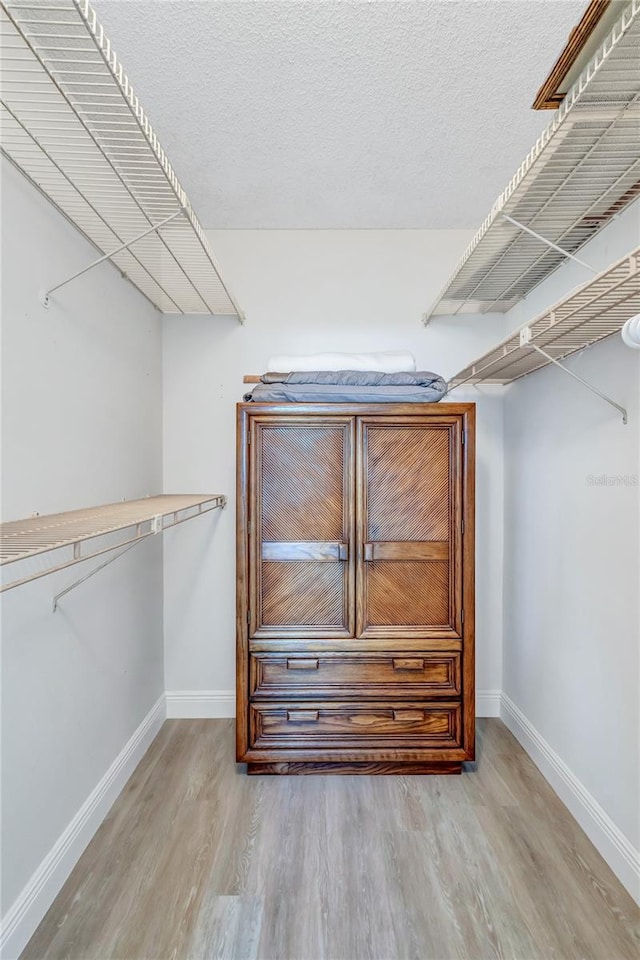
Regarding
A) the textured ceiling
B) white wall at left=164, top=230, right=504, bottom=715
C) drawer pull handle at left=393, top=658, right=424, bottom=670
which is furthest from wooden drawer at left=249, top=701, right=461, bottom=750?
the textured ceiling

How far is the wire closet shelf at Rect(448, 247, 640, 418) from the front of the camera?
1059mm

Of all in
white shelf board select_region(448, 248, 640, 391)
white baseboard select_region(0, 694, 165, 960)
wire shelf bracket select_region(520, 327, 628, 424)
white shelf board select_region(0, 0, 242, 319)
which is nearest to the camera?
white shelf board select_region(0, 0, 242, 319)

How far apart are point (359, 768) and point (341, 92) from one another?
2530mm

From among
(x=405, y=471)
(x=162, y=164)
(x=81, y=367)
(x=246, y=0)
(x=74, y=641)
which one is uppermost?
(x=246, y=0)

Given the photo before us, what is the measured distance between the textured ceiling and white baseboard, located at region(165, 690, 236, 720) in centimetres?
245

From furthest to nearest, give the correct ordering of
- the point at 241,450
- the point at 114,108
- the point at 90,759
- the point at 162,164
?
the point at 241,450 → the point at 90,759 → the point at 162,164 → the point at 114,108

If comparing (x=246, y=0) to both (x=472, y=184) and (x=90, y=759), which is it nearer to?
(x=472, y=184)

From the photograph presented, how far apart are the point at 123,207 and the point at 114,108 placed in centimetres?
47

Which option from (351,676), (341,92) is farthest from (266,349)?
(351,676)

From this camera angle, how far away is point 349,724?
197 cm

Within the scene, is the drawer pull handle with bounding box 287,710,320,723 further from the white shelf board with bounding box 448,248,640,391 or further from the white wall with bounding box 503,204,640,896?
the white shelf board with bounding box 448,248,640,391

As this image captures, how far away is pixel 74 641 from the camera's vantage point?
1568 mm

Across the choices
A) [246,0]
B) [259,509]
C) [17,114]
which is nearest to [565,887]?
[259,509]

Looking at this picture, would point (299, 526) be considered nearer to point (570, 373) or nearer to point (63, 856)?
point (570, 373)
